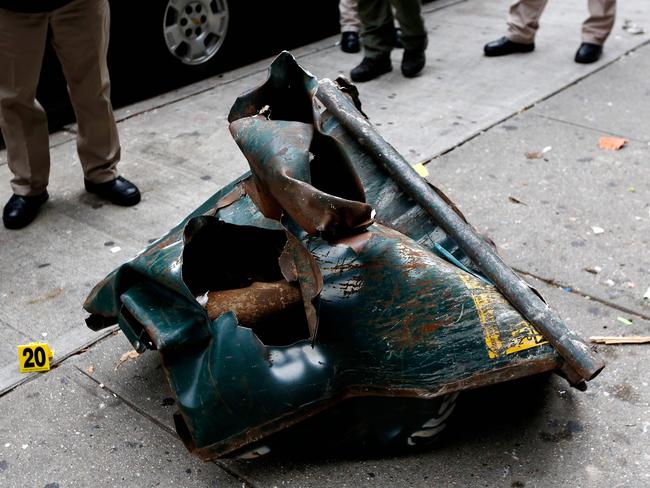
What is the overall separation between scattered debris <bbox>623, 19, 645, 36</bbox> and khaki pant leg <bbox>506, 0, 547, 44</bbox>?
1.00 meters

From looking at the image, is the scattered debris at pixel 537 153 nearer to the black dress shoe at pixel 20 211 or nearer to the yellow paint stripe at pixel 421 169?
the yellow paint stripe at pixel 421 169

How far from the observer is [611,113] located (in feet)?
17.7

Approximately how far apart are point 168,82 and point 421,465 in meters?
4.01

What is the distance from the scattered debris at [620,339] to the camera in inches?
123

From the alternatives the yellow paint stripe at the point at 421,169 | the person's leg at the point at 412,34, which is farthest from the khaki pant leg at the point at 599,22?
the yellow paint stripe at the point at 421,169

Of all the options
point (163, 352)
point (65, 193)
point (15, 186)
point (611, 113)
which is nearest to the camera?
point (163, 352)

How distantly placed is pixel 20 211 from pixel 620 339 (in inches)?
108

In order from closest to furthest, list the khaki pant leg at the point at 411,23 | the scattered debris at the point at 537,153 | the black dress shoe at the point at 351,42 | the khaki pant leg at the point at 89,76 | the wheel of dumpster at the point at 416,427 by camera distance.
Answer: the wheel of dumpster at the point at 416,427, the khaki pant leg at the point at 89,76, the scattered debris at the point at 537,153, the khaki pant leg at the point at 411,23, the black dress shoe at the point at 351,42

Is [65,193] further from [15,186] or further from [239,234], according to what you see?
[239,234]

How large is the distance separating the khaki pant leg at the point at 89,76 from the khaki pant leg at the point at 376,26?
233 cm

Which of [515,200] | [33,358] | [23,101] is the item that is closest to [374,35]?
[515,200]

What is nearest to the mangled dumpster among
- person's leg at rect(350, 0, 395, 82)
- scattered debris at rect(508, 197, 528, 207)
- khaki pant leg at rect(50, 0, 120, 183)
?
scattered debris at rect(508, 197, 528, 207)

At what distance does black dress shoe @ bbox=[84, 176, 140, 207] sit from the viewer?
4.33 meters

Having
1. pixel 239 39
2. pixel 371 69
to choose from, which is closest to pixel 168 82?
pixel 239 39
